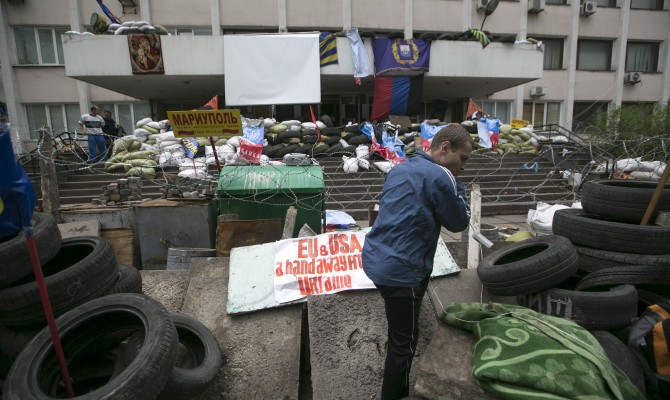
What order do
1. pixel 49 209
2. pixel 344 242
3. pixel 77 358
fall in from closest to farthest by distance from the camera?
pixel 77 358, pixel 344 242, pixel 49 209

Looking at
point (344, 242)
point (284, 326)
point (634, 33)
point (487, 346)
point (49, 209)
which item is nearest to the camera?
point (487, 346)

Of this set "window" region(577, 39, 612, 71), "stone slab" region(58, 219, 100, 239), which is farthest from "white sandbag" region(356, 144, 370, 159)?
"window" region(577, 39, 612, 71)

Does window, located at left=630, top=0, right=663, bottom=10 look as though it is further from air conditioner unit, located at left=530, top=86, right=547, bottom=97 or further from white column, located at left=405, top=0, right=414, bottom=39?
white column, located at left=405, top=0, right=414, bottom=39

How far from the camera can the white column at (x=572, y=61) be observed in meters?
21.2

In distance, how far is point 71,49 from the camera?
12523 mm

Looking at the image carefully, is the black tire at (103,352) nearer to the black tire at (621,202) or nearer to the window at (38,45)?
the black tire at (621,202)

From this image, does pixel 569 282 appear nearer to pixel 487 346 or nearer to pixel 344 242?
pixel 487 346

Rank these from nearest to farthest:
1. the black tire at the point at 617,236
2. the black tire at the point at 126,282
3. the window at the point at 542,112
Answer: the black tire at the point at 126,282 < the black tire at the point at 617,236 < the window at the point at 542,112

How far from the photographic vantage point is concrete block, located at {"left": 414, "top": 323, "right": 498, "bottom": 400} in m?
2.13

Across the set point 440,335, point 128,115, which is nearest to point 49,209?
point 440,335

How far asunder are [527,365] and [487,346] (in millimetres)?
245

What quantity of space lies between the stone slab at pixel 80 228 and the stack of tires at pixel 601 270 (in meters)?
5.27

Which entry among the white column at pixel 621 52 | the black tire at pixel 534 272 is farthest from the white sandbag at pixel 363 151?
the white column at pixel 621 52

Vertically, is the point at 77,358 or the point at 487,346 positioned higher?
the point at 487,346
